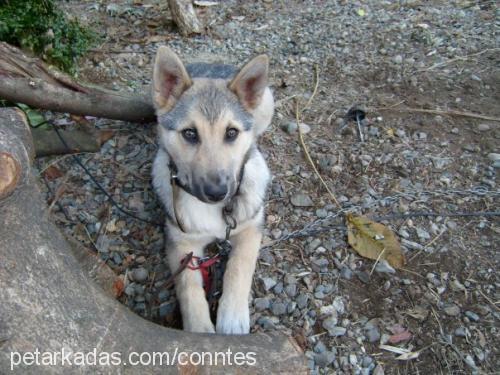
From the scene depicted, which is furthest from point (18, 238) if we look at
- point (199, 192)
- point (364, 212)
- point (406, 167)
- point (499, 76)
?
point (499, 76)

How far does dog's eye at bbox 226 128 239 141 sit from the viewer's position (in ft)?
9.83

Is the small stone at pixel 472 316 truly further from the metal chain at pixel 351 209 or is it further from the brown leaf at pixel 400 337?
the metal chain at pixel 351 209

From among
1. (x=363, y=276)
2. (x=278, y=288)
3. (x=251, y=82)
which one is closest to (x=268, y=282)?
(x=278, y=288)

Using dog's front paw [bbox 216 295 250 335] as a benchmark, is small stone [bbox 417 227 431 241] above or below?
below

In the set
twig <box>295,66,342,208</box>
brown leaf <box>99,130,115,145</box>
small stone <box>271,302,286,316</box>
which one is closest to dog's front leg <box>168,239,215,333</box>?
small stone <box>271,302,286,316</box>

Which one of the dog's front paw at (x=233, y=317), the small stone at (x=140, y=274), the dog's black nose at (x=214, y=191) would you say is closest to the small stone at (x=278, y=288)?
the dog's front paw at (x=233, y=317)

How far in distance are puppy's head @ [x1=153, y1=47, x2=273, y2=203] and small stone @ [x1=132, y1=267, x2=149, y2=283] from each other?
2.51ft

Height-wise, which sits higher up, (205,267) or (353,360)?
(205,267)

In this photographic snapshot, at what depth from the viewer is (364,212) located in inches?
139

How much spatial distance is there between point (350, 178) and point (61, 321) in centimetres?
268

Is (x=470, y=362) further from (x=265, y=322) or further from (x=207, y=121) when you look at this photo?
(x=207, y=121)

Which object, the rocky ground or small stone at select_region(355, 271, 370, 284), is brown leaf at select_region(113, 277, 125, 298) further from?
small stone at select_region(355, 271, 370, 284)

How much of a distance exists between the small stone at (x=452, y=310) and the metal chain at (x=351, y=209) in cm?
93

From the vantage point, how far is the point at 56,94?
3.68 meters
